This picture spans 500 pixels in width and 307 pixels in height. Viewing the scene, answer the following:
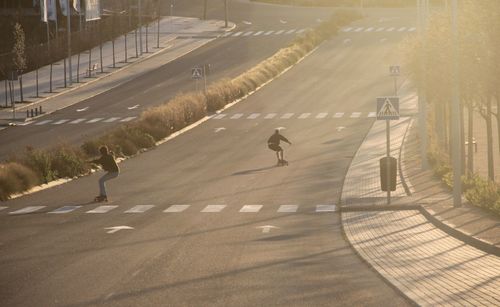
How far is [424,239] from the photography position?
90.4 feet

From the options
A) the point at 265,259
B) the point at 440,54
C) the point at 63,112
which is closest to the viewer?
→ the point at 265,259

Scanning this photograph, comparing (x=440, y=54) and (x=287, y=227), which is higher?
(x=440, y=54)

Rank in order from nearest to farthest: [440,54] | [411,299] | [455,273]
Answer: [411,299]
[455,273]
[440,54]

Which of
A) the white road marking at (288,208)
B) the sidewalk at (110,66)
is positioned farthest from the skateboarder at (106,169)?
the sidewalk at (110,66)

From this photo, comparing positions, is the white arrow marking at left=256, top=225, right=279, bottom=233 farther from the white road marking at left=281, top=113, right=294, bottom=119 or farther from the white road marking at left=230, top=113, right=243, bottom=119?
the white road marking at left=281, top=113, right=294, bottom=119

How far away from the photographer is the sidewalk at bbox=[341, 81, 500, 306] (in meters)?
20.6

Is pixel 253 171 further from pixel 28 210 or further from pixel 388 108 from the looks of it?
pixel 28 210

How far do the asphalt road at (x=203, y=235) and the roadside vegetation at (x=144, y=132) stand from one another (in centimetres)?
93

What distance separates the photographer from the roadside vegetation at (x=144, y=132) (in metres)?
41.8

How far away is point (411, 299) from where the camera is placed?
63.8ft

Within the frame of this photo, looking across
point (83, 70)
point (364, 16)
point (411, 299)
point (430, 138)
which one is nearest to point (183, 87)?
point (83, 70)

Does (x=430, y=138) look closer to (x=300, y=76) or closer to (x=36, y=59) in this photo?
(x=300, y=76)

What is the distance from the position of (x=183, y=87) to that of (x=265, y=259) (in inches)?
2578

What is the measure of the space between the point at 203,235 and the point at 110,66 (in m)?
77.1
